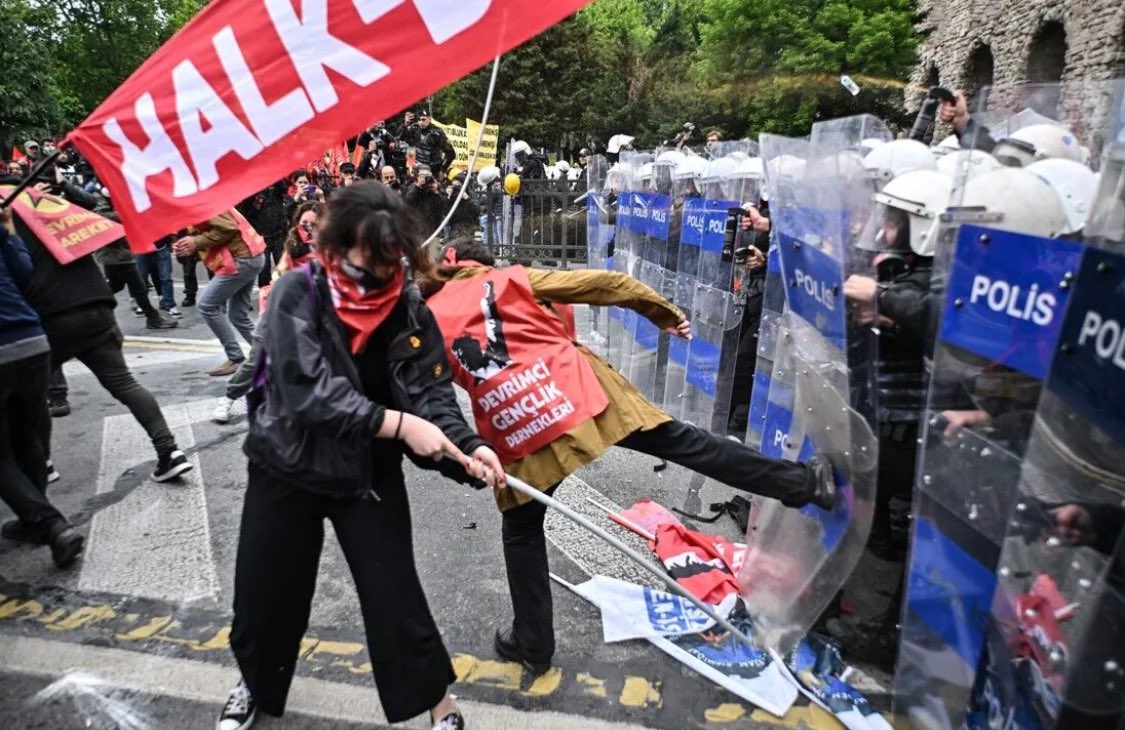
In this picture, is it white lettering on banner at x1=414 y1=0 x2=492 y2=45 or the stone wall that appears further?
the stone wall

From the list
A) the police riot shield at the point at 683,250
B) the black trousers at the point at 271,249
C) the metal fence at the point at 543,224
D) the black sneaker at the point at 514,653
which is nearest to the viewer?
the black sneaker at the point at 514,653

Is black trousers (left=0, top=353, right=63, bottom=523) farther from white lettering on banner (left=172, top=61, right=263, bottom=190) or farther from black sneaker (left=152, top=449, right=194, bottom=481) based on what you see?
white lettering on banner (left=172, top=61, right=263, bottom=190)

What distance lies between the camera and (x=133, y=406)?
12.9ft

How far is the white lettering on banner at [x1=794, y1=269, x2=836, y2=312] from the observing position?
2.31m

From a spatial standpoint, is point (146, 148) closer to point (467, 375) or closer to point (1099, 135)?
point (467, 375)

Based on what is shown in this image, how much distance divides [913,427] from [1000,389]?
0.78 metres

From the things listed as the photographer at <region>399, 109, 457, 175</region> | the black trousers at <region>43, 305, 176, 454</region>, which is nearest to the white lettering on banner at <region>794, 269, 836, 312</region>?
the black trousers at <region>43, 305, 176, 454</region>

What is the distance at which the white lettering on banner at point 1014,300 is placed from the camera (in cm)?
170

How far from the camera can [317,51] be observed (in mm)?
2119

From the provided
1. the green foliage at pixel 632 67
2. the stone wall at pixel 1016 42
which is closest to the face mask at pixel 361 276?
the stone wall at pixel 1016 42

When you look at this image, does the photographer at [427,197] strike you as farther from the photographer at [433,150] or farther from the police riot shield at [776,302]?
the police riot shield at [776,302]

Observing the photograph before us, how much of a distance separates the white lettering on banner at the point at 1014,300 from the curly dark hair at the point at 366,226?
152cm

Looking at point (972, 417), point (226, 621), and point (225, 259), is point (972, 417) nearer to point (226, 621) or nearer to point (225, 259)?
point (226, 621)

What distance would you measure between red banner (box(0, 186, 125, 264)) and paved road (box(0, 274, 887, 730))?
137cm
